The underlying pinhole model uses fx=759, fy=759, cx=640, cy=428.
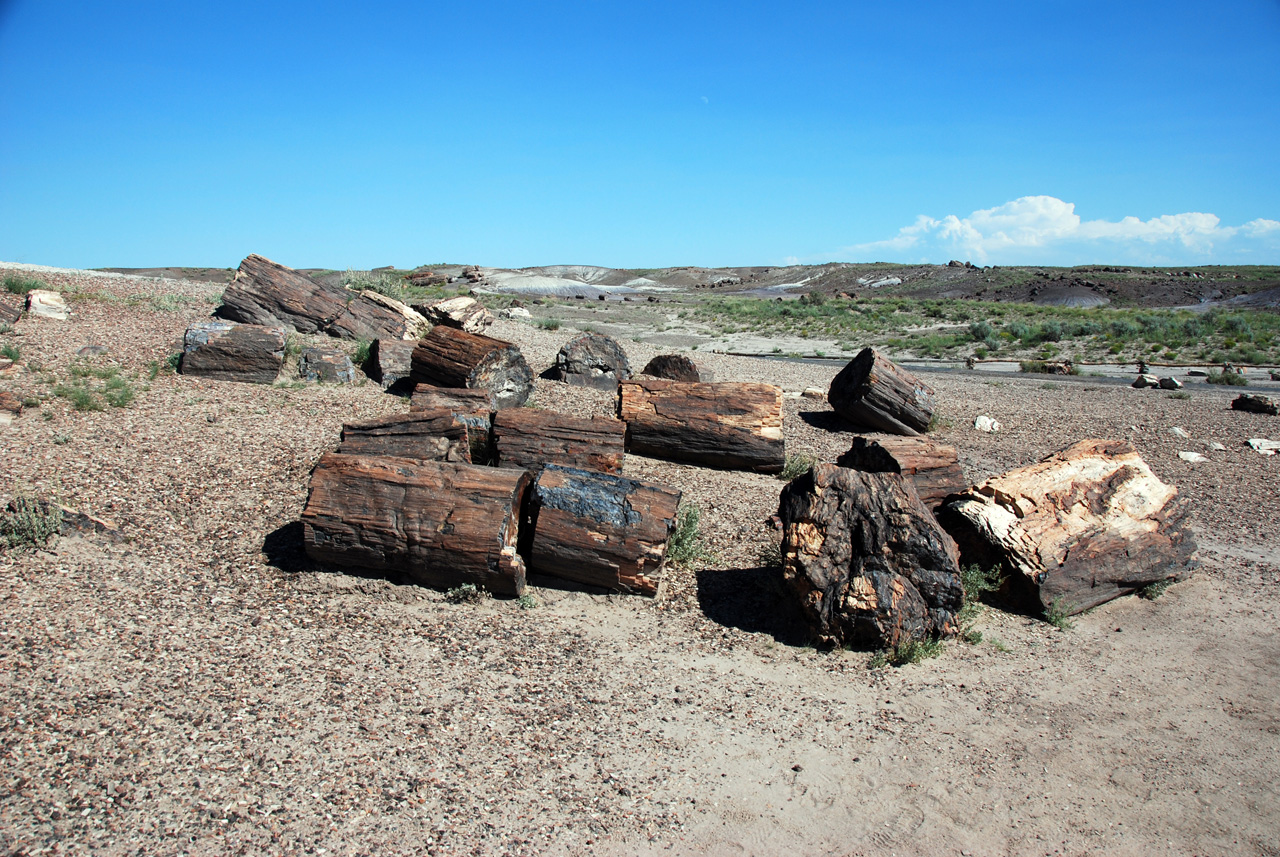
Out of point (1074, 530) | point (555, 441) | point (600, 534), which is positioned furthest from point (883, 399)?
point (600, 534)

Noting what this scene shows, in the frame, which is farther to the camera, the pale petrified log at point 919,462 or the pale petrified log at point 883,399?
the pale petrified log at point 883,399

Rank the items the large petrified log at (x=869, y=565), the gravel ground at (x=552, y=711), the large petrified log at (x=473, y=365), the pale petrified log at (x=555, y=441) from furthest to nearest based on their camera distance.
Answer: the large petrified log at (x=473, y=365) < the pale petrified log at (x=555, y=441) < the large petrified log at (x=869, y=565) < the gravel ground at (x=552, y=711)

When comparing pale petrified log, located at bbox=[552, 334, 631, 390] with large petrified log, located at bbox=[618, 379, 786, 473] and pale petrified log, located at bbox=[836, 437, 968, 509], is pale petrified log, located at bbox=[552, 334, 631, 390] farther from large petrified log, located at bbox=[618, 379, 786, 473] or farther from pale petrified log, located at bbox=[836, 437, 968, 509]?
pale petrified log, located at bbox=[836, 437, 968, 509]

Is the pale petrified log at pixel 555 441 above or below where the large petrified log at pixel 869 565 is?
above

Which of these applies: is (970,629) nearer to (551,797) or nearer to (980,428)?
(551,797)

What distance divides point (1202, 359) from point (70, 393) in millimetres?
28816

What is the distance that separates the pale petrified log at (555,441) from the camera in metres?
7.17

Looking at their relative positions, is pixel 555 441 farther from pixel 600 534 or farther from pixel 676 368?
pixel 676 368

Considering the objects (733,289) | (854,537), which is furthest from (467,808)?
(733,289)

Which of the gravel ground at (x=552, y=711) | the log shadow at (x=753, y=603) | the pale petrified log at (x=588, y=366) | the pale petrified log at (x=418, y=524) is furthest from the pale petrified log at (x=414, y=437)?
the pale petrified log at (x=588, y=366)

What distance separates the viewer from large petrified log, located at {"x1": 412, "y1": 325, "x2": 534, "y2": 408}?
33.0 feet

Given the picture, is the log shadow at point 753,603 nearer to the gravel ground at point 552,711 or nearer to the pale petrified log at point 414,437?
the gravel ground at point 552,711

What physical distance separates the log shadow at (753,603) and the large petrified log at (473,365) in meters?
4.81

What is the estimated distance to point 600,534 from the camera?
18.7 ft
